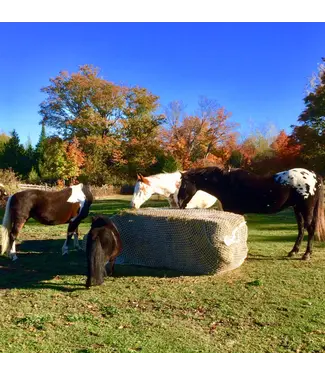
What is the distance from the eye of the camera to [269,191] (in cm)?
702

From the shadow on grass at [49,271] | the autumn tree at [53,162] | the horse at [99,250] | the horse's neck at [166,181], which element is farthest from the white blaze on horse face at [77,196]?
the autumn tree at [53,162]

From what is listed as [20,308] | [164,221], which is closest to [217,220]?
[164,221]

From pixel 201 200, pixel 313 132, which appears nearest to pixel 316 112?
pixel 313 132

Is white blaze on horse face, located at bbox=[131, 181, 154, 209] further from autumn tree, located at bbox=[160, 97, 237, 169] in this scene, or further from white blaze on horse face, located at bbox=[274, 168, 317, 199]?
autumn tree, located at bbox=[160, 97, 237, 169]

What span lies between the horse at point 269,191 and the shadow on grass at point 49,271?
199cm

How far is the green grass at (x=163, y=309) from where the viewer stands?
3.41m

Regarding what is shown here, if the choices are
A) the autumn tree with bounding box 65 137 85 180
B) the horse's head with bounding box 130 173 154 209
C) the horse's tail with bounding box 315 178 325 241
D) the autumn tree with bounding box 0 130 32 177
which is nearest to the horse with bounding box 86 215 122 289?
the horse's head with bounding box 130 173 154 209

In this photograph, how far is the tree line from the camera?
32.6 m

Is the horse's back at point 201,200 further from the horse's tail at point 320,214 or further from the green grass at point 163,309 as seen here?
the horse's tail at point 320,214

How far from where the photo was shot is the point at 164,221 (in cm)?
633

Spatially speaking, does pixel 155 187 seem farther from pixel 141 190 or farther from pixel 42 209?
pixel 42 209

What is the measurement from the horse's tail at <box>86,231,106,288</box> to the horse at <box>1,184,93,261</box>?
2.42 meters

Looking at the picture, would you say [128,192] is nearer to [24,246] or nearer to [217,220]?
[24,246]
